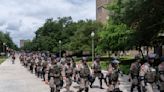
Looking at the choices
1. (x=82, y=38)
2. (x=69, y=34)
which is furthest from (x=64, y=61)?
(x=69, y=34)

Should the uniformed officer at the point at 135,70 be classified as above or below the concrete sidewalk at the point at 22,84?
above

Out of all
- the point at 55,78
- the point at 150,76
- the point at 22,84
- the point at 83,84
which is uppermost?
the point at 150,76

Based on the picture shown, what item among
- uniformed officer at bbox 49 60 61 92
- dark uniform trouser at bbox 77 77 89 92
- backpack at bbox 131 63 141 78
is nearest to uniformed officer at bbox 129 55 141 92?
backpack at bbox 131 63 141 78

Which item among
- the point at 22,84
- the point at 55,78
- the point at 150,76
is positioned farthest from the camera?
the point at 22,84

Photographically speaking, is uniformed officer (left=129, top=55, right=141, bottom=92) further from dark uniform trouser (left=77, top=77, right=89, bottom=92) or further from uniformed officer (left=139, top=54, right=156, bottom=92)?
uniformed officer (left=139, top=54, right=156, bottom=92)

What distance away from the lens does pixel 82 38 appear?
73.1 m

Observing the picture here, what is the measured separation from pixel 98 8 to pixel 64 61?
90251 millimetres

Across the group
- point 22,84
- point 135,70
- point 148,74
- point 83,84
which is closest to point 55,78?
point 83,84

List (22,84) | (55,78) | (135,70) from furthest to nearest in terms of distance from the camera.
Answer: (22,84) < (135,70) < (55,78)

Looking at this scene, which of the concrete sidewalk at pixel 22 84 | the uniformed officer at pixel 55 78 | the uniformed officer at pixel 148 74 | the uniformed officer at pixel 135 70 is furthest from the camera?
the concrete sidewalk at pixel 22 84

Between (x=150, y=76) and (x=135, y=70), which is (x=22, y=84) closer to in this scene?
(x=135, y=70)

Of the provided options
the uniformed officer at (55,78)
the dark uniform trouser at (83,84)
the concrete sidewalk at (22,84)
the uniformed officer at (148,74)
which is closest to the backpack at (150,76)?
the uniformed officer at (148,74)

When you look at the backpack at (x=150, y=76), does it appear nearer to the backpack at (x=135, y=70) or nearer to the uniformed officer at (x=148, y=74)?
the uniformed officer at (x=148, y=74)

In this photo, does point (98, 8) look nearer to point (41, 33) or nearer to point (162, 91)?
point (41, 33)
